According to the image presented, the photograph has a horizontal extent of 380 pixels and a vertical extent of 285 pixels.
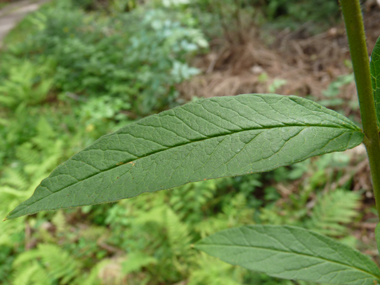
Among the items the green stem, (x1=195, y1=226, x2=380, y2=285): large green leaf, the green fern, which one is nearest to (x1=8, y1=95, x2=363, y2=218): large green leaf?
the green stem

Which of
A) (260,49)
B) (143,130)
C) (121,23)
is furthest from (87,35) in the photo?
(143,130)

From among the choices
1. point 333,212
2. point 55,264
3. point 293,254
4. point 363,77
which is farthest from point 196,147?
point 55,264

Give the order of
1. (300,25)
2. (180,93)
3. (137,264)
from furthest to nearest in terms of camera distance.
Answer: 1. (300,25)
2. (180,93)
3. (137,264)

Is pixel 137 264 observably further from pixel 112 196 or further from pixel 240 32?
pixel 240 32

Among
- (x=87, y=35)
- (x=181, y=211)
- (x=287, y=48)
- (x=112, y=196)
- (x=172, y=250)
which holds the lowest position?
(x=172, y=250)

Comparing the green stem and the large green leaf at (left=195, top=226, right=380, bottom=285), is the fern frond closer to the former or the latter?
the large green leaf at (left=195, top=226, right=380, bottom=285)

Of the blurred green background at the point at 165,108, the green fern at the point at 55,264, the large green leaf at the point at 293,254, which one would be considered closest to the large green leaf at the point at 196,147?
the large green leaf at the point at 293,254
